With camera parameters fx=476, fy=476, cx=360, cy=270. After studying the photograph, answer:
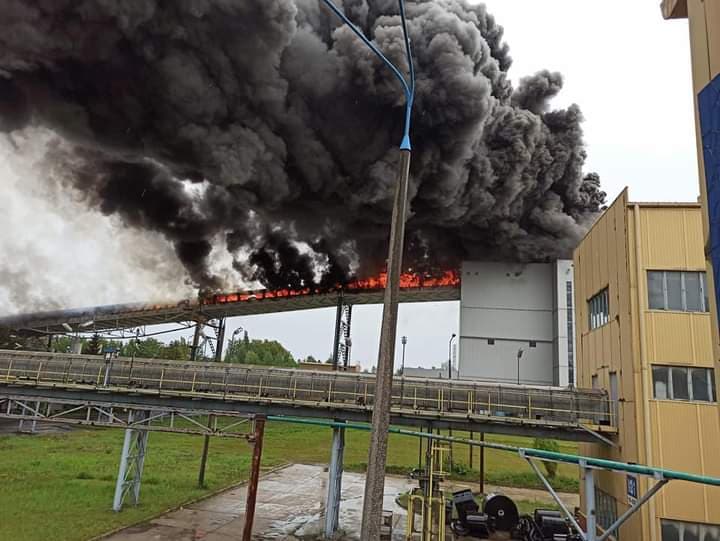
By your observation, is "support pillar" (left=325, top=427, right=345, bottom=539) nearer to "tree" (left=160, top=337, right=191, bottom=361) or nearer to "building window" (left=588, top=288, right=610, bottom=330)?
"building window" (left=588, top=288, right=610, bottom=330)

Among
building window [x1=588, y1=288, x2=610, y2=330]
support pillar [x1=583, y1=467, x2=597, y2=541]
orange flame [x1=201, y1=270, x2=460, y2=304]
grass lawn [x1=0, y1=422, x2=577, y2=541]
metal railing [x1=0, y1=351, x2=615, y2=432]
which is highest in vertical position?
orange flame [x1=201, y1=270, x2=460, y2=304]

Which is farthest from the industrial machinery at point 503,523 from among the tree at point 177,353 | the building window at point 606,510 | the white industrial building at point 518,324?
the tree at point 177,353

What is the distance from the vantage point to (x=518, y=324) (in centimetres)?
2981

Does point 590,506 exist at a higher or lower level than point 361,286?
lower

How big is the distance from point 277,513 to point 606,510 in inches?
446

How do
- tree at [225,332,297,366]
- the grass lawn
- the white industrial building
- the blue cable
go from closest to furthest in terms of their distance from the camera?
the blue cable → the grass lawn → the white industrial building → tree at [225,332,297,366]

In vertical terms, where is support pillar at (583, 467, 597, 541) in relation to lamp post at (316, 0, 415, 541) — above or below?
below

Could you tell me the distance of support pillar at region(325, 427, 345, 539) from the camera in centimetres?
1484

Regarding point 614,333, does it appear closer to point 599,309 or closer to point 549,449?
point 599,309

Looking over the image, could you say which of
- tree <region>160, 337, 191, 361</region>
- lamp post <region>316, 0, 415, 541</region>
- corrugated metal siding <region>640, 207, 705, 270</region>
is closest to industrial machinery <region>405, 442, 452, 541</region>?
corrugated metal siding <region>640, 207, 705, 270</region>

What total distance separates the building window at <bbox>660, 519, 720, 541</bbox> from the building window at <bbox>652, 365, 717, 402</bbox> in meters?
2.97

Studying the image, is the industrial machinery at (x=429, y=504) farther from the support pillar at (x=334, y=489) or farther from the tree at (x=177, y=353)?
the tree at (x=177, y=353)

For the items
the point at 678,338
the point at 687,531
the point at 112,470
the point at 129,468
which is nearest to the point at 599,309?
the point at 678,338

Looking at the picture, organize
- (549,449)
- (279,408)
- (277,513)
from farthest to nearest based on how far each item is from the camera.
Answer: (549,449)
(277,513)
(279,408)
